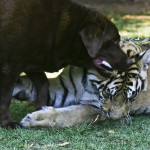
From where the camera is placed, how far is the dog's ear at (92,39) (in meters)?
4.95

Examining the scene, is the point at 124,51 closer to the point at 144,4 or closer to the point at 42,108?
the point at 42,108

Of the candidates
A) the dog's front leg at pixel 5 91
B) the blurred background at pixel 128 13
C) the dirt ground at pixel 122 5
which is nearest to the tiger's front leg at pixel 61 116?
the dog's front leg at pixel 5 91

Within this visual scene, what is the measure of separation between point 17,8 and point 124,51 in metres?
1.09

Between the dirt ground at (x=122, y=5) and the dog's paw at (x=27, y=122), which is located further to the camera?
the dirt ground at (x=122, y=5)

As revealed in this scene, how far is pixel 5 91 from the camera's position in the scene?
489cm

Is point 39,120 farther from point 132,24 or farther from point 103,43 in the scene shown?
point 132,24

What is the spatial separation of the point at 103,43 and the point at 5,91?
0.98 metres

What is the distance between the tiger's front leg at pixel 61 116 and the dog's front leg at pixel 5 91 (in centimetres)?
16

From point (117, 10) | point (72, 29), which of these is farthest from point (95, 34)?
point (117, 10)

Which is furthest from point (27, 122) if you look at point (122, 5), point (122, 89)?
point (122, 5)

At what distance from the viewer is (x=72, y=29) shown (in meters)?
5.18

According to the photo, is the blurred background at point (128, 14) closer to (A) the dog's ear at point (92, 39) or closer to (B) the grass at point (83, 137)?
(A) the dog's ear at point (92, 39)

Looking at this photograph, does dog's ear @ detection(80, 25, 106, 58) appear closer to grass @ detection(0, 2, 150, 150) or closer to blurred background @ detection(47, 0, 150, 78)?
grass @ detection(0, 2, 150, 150)

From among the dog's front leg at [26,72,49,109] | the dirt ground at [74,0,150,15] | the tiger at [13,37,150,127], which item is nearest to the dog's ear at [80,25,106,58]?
the tiger at [13,37,150,127]
